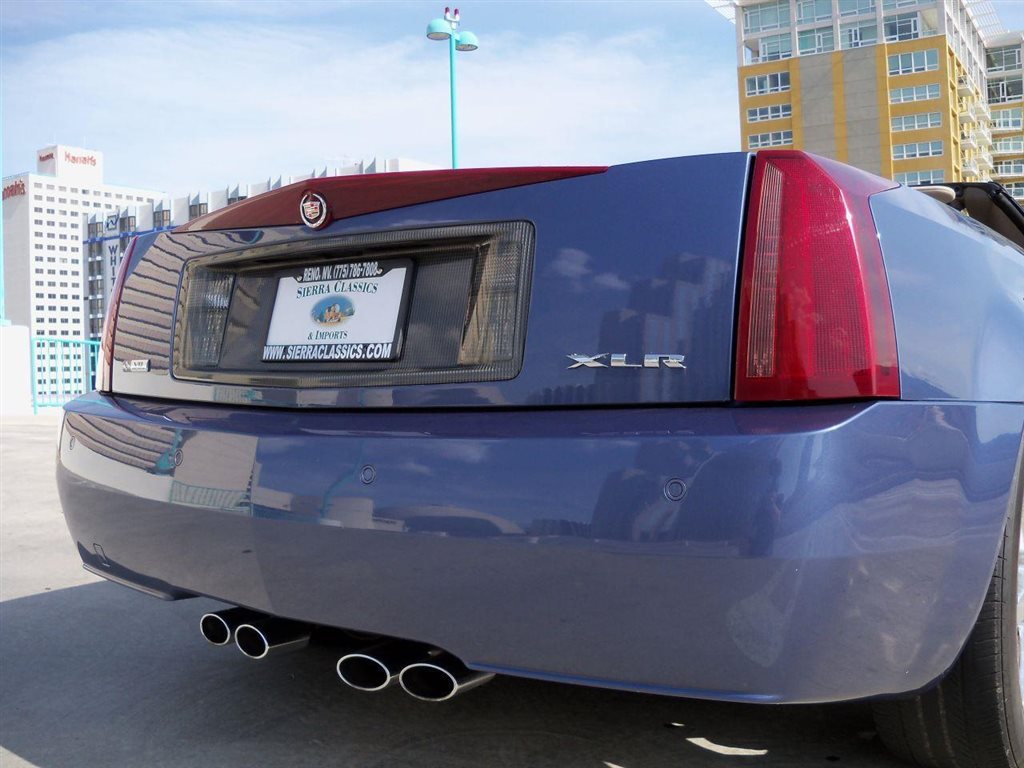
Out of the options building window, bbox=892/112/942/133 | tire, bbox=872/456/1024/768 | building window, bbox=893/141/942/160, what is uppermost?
building window, bbox=892/112/942/133

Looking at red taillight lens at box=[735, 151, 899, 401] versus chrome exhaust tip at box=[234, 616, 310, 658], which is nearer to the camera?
red taillight lens at box=[735, 151, 899, 401]

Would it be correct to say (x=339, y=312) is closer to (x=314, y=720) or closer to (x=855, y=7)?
(x=314, y=720)

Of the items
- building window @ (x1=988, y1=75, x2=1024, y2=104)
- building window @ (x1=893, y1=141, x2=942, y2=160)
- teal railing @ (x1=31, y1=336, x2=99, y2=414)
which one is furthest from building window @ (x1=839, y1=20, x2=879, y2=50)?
teal railing @ (x1=31, y1=336, x2=99, y2=414)

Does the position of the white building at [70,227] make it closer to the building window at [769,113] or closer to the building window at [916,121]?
the building window at [769,113]

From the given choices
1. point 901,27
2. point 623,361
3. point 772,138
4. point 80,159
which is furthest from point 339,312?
point 80,159

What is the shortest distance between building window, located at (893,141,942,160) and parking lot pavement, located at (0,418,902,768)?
9987cm

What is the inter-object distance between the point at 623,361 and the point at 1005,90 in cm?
12713

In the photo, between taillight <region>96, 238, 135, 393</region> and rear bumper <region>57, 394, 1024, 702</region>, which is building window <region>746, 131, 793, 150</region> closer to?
taillight <region>96, 238, 135, 393</region>

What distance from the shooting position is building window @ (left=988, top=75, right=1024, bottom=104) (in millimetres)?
111250

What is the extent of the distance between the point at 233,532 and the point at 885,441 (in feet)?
4.05

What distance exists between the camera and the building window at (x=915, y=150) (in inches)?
3647

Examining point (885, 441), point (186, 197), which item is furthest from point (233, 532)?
point (186, 197)

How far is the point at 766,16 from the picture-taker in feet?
335

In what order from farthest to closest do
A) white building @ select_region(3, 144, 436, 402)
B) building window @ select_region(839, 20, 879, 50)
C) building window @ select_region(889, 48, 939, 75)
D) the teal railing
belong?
white building @ select_region(3, 144, 436, 402) → building window @ select_region(839, 20, 879, 50) → building window @ select_region(889, 48, 939, 75) → the teal railing
